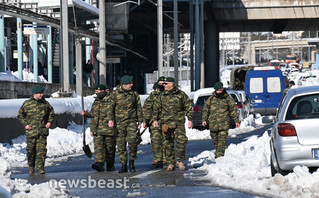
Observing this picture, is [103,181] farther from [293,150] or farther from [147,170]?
[293,150]

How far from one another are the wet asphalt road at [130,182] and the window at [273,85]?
21620mm

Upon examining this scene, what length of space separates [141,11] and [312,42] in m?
96.1

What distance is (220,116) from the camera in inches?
619

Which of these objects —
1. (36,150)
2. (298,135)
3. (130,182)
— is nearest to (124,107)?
(36,150)

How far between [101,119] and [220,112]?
2.54m

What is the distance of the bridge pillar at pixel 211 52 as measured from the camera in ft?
214

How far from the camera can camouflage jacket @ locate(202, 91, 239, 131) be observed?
15.7 m

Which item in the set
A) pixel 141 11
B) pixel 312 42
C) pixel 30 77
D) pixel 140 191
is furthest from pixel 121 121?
pixel 312 42

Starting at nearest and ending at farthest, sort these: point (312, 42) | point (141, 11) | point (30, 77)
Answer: point (30, 77) < point (141, 11) < point (312, 42)

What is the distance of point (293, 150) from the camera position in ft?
34.2

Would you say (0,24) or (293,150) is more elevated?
(0,24)

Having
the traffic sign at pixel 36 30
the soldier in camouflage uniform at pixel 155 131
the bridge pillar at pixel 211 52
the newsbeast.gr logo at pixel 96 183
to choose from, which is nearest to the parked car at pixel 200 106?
the traffic sign at pixel 36 30

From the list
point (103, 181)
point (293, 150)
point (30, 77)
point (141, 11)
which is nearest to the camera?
point (293, 150)

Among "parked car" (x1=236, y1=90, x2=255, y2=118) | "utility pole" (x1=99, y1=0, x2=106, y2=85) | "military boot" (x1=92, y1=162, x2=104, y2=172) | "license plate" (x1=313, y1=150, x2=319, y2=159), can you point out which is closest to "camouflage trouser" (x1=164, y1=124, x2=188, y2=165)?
"military boot" (x1=92, y1=162, x2=104, y2=172)
